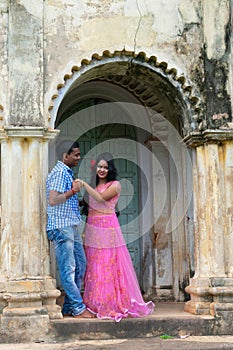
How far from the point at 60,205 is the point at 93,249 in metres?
0.71

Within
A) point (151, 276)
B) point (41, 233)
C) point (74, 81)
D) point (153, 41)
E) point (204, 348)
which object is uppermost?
point (153, 41)

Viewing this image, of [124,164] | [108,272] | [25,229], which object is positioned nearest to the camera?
[25,229]

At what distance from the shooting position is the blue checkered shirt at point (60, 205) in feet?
21.1

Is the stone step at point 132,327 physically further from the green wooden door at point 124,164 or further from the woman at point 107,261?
the green wooden door at point 124,164

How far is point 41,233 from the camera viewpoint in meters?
6.46

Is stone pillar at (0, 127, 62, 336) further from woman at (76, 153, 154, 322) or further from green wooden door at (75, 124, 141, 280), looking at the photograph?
green wooden door at (75, 124, 141, 280)

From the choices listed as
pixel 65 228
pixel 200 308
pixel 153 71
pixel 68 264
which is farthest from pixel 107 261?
pixel 153 71

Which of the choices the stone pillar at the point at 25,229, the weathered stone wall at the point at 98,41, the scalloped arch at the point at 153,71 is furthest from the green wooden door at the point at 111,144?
the stone pillar at the point at 25,229

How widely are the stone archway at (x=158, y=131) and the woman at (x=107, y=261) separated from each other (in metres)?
1.25

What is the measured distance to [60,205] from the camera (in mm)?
6500

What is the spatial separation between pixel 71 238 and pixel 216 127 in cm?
219

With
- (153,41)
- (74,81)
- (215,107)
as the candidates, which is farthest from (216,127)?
(74,81)

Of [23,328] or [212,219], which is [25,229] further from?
[212,219]

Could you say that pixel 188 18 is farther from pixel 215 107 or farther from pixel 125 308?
pixel 125 308
